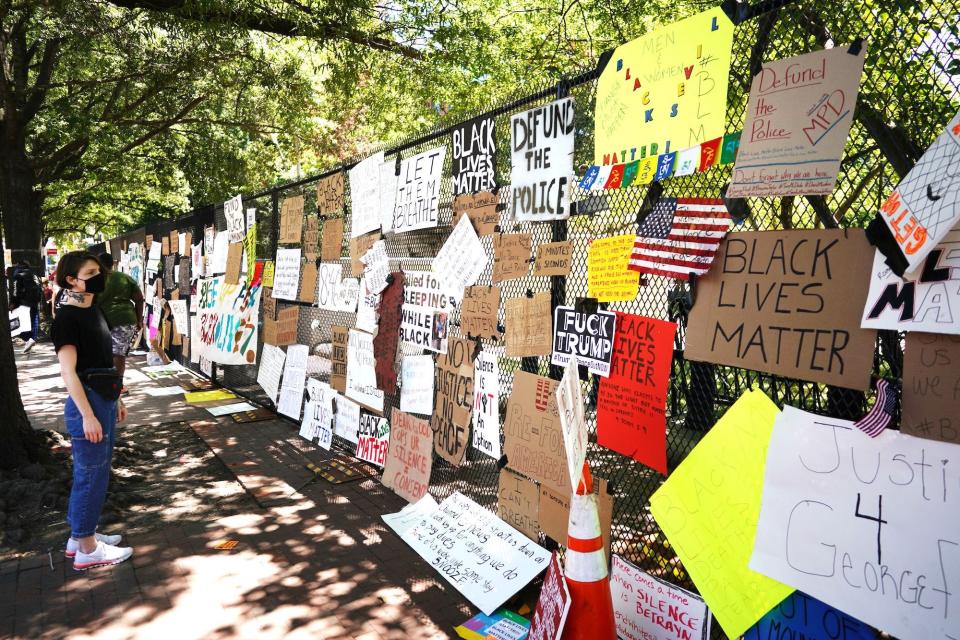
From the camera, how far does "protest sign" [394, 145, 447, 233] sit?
4.88 metres

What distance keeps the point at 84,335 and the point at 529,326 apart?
2.88 meters

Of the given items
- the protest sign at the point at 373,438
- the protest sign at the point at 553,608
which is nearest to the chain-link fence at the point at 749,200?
the protest sign at the point at 553,608

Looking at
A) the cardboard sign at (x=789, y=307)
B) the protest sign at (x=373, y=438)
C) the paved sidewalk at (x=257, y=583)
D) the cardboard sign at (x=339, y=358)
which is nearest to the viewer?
the cardboard sign at (x=789, y=307)

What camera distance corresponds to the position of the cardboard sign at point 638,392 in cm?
298

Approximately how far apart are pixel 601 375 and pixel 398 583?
188 cm

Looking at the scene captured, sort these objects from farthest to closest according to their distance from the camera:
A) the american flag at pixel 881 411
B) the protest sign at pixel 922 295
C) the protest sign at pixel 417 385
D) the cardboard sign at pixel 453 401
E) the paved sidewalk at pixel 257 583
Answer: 1. the protest sign at pixel 417 385
2. the cardboard sign at pixel 453 401
3. the paved sidewalk at pixel 257 583
4. the american flag at pixel 881 411
5. the protest sign at pixel 922 295

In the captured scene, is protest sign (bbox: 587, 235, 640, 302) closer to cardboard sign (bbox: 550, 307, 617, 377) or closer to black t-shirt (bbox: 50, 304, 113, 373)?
cardboard sign (bbox: 550, 307, 617, 377)

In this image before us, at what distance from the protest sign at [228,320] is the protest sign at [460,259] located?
435cm

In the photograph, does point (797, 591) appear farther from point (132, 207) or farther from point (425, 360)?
point (132, 207)

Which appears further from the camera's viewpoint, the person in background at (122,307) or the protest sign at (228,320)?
the protest sign at (228,320)

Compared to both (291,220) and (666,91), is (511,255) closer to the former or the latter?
(666,91)

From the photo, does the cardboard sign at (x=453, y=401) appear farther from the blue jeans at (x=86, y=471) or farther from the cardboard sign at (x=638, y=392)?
the blue jeans at (x=86, y=471)

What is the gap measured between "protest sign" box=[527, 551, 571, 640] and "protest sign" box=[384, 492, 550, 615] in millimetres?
704

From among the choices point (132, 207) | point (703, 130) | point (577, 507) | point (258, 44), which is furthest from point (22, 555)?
point (132, 207)
